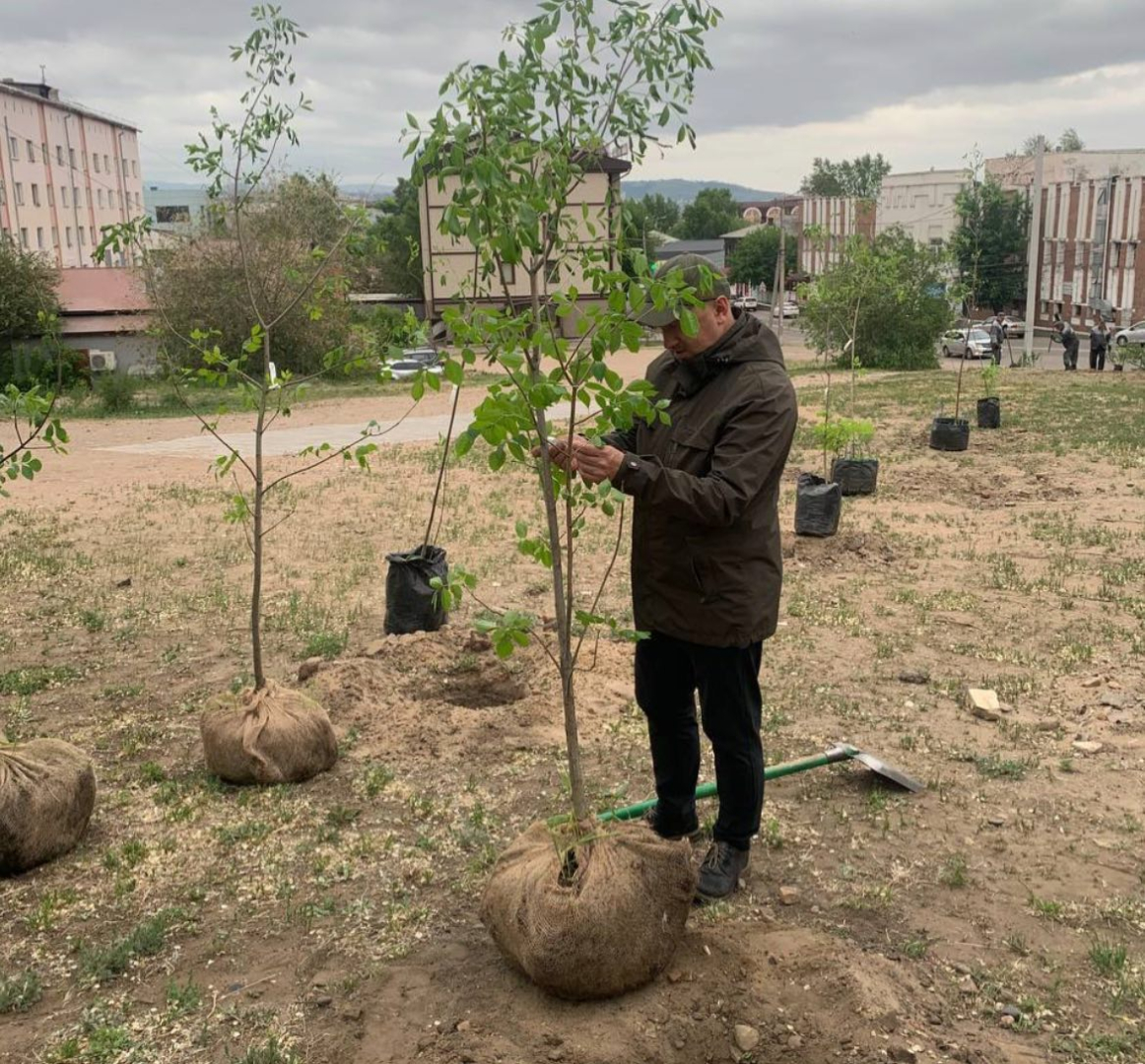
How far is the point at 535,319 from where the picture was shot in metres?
2.53

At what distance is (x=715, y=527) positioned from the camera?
3.02m

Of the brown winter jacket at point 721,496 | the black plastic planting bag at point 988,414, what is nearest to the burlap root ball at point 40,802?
the brown winter jacket at point 721,496

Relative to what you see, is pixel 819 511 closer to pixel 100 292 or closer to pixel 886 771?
pixel 886 771

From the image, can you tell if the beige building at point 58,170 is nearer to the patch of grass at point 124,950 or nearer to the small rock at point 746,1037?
the patch of grass at point 124,950

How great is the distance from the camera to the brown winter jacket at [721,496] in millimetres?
2957

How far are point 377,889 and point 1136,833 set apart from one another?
255cm

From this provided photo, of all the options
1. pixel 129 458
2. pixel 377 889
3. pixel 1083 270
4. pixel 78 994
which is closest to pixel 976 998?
pixel 377 889

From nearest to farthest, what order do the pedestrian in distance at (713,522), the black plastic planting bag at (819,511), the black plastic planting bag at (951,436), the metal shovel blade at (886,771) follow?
the pedestrian in distance at (713,522), the metal shovel blade at (886,771), the black plastic planting bag at (819,511), the black plastic planting bag at (951,436)

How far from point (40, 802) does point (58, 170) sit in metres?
56.7

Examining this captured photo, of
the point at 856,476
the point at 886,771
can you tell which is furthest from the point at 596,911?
the point at 856,476

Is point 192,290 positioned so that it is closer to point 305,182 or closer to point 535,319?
point 305,182

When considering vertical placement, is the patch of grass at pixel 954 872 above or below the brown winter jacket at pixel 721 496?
below

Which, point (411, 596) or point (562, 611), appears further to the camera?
point (411, 596)

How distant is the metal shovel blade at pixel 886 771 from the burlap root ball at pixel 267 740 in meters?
2.02
